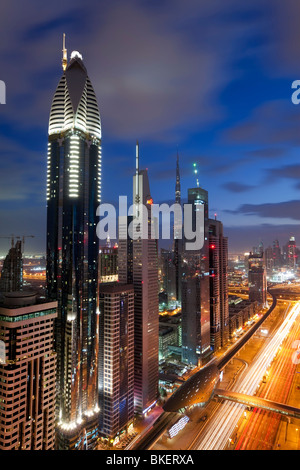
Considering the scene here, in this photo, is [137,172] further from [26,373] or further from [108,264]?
[108,264]

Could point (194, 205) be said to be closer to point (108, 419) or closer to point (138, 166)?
point (138, 166)

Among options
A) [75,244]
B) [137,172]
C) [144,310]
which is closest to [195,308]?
[144,310]

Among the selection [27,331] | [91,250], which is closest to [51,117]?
[91,250]

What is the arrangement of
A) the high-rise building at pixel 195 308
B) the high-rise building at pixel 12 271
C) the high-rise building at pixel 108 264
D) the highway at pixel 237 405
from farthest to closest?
the high-rise building at pixel 108 264 → the high-rise building at pixel 195 308 → the high-rise building at pixel 12 271 → the highway at pixel 237 405

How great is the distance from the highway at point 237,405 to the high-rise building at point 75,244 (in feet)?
58.1

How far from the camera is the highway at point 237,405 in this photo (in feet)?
136

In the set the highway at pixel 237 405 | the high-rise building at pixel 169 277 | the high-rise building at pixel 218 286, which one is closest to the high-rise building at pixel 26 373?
the highway at pixel 237 405

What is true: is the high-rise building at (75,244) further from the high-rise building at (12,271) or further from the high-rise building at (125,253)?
the high-rise building at (12,271)

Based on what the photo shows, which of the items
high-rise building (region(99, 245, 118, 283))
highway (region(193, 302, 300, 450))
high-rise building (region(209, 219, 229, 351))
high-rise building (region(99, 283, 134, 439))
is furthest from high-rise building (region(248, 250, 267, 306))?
high-rise building (region(99, 283, 134, 439))

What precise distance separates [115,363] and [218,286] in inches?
1729

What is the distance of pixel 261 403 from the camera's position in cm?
4772

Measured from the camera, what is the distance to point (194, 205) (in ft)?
282

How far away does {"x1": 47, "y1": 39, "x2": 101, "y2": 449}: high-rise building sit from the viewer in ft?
147
